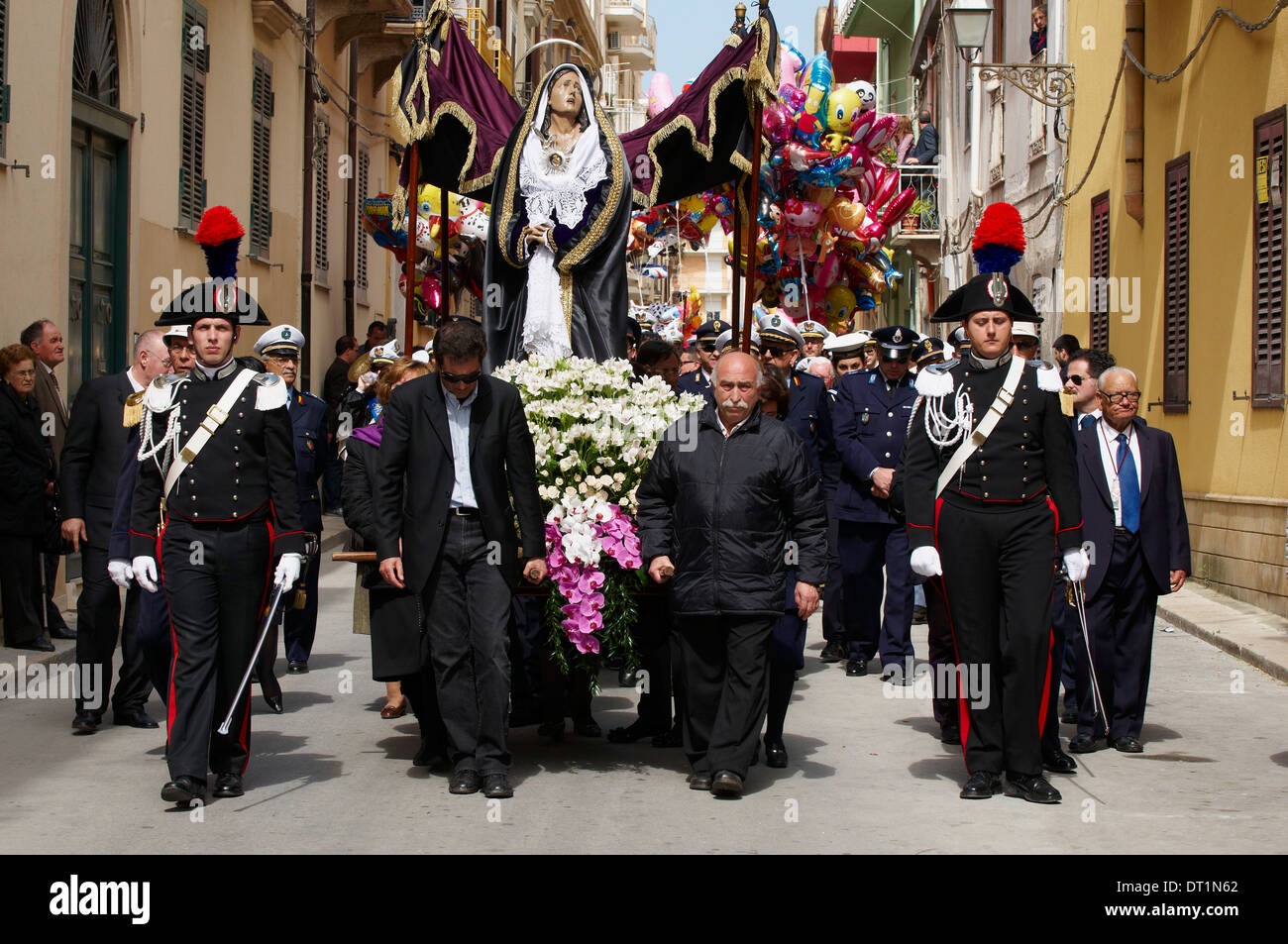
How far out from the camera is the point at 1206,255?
597 inches

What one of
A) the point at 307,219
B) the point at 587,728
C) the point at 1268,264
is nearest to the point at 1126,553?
the point at 587,728

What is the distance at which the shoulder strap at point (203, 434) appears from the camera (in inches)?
279

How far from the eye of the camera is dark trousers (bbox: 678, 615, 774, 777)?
7.16m

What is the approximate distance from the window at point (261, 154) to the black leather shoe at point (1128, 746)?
1393cm

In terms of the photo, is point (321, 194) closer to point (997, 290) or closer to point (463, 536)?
point (463, 536)

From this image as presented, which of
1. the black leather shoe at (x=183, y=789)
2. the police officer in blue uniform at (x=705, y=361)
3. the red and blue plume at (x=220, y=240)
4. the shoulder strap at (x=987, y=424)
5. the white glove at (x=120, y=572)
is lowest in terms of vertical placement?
the black leather shoe at (x=183, y=789)

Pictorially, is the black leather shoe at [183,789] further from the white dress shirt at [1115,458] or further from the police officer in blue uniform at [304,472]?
the white dress shirt at [1115,458]

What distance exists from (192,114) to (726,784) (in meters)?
12.8

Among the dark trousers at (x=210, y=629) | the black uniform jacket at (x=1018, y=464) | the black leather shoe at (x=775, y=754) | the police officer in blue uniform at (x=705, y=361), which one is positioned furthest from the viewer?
the police officer in blue uniform at (x=705, y=361)

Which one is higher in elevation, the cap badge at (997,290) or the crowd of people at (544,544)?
the cap badge at (997,290)

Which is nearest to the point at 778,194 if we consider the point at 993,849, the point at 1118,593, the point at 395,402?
the point at 1118,593

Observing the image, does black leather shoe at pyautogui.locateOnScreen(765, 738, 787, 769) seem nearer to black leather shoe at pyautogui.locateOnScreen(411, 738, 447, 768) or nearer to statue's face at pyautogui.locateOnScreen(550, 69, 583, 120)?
black leather shoe at pyautogui.locateOnScreen(411, 738, 447, 768)

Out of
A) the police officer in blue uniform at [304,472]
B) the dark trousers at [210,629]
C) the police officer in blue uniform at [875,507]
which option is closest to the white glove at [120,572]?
the dark trousers at [210,629]

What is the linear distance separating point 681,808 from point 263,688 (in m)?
3.23
